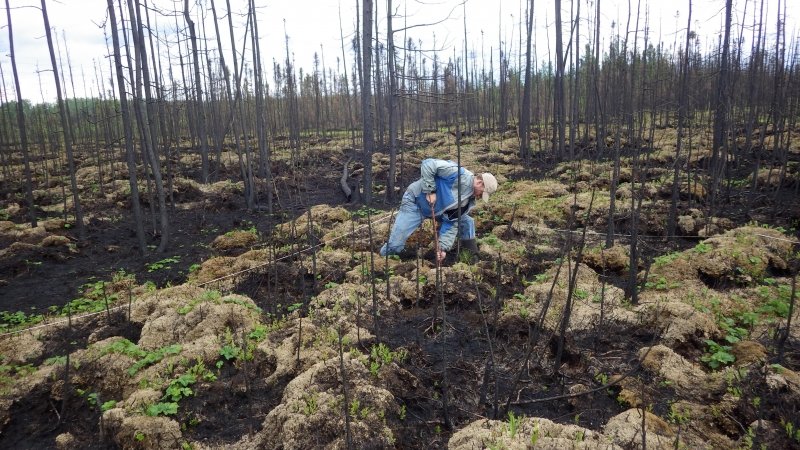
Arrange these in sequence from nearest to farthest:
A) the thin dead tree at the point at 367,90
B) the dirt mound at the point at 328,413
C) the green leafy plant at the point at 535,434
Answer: the green leafy plant at the point at 535,434 → the dirt mound at the point at 328,413 → the thin dead tree at the point at 367,90

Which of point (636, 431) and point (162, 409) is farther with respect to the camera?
point (162, 409)

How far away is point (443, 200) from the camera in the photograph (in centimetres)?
615

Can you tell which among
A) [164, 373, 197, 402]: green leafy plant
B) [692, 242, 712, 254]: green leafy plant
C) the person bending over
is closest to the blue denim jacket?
the person bending over

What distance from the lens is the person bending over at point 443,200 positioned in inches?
234

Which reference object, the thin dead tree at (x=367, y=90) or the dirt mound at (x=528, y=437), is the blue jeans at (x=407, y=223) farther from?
the dirt mound at (x=528, y=437)

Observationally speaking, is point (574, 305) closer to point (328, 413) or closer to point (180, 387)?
point (328, 413)

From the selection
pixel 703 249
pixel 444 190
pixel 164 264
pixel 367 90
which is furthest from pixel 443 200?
pixel 367 90

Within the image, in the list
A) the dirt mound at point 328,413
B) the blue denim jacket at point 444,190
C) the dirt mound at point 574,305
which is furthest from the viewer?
the blue denim jacket at point 444,190

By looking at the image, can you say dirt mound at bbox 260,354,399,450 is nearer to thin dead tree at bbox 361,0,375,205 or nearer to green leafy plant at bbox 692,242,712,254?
green leafy plant at bbox 692,242,712,254

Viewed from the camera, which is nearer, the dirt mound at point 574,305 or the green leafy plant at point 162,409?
the green leafy plant at point 162,409

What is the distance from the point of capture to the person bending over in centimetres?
594

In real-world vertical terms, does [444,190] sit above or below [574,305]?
above

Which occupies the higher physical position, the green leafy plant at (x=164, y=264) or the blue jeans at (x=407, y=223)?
the blue jeans at (x=407, y=223)

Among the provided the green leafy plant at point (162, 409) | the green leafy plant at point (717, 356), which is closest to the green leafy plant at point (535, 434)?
the green leafy plant at point (717, 356)
